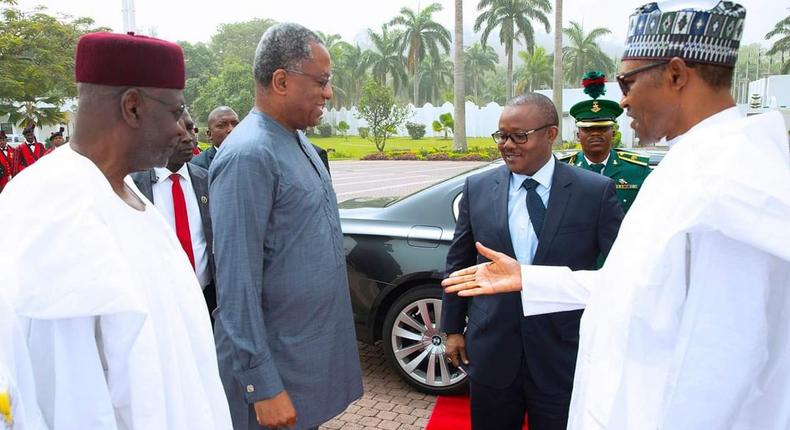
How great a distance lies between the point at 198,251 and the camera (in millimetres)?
3205

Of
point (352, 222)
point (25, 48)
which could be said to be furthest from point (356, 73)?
point (352, 222)

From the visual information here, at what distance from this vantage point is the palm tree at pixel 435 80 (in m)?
77.1

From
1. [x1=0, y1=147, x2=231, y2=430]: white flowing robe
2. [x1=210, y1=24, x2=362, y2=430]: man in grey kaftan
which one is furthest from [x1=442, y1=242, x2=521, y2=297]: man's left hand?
[x1=0, y1=147, x2=231, y2=430]: white flowing robe

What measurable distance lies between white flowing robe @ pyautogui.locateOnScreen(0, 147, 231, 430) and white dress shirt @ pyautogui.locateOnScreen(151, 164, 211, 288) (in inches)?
74.0

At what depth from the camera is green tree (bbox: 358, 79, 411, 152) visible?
3269 centimetres

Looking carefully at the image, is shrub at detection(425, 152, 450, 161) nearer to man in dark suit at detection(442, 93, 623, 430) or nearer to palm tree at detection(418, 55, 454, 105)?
man in dark suit at detection(442, 93, 623, 430)

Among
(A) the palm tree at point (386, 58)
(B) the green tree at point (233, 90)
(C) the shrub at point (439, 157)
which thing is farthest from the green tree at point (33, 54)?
(A) the palm tree at point (386, 58)

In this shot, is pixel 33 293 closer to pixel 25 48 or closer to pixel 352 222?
pixel 352 222

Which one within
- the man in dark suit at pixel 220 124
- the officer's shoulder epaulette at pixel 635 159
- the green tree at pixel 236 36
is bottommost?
the officer's shoulder epaulette at pixel 635 159

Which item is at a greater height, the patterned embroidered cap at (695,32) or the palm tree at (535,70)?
the palm tree at (535,70)

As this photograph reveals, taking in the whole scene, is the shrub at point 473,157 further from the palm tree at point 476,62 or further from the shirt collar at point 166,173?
the palm tree at point 476,62

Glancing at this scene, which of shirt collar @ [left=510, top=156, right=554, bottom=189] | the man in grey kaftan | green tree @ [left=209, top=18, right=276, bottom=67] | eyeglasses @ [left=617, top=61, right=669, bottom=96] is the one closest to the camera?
eyeglasses @ [left=617, top=61, right=669, bottom=96]

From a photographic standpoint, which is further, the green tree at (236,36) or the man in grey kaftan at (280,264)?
the green tree at (236,36)

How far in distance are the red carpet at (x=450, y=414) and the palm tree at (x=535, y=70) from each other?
5525cm
